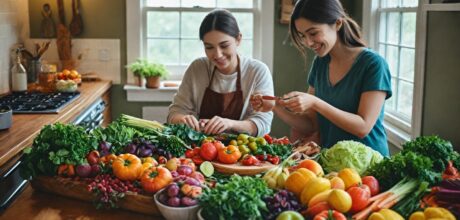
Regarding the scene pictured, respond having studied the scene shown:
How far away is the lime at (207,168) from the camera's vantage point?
238cm

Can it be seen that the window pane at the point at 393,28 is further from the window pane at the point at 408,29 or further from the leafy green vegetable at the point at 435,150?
the leafy green vegetable at the point at 435,150

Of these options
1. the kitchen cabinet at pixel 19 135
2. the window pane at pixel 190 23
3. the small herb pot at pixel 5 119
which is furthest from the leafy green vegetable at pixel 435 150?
the window pane at pixel 190 23

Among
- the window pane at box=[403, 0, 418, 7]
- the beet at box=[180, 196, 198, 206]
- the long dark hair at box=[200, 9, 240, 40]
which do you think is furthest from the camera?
the window pane at box=[403, 0, 418, 7]

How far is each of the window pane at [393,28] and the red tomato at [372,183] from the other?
2714 mm

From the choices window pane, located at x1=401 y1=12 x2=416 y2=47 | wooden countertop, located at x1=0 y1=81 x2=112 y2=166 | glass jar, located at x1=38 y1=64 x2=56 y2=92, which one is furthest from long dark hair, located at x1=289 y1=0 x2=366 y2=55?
glass jar, located at x1=38 y1=64 x2=56 y2=92

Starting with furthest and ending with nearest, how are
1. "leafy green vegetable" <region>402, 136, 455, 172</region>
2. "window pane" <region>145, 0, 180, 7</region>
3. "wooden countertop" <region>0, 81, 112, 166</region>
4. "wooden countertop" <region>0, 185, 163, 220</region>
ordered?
1. "window pane" <region>145, 0, 180, 7</region>
2. "wooden countertop" <region>0, 81, 112, 166</region>
3. "leafy green vegetable" <region>402, 136, 455, 172</region>
4. "wooden countertop" <region>0, 185, 163, 220</region>

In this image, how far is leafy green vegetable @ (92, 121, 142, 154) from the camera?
2.62 meters

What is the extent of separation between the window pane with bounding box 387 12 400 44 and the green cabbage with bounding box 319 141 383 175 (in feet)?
8.08

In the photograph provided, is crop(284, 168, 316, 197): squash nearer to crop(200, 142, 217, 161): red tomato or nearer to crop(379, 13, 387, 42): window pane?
crop(200, 142, 217, 161): red tomato

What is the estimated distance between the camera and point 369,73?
2.78 metres

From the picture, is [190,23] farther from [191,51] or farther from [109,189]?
[109,189]

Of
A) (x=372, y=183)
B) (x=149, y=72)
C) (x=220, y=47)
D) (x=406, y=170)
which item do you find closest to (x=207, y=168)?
(x=372, y=183)

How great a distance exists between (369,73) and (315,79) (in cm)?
45

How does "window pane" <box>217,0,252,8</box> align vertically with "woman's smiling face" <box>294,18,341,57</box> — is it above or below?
above
